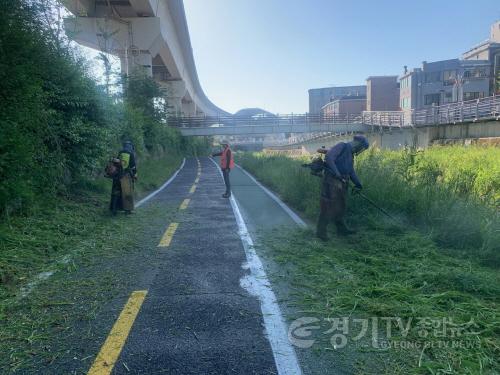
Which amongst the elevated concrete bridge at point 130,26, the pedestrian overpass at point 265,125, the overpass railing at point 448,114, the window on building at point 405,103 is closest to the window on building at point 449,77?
the window on building at point 405,103

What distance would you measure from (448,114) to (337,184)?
1101 inches

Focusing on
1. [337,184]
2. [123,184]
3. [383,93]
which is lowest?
[123,184]

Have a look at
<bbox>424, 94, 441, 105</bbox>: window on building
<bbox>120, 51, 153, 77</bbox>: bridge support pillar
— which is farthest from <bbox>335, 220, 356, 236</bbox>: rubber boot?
<bbox>424, 94, 441, 105</bbox>: window on building

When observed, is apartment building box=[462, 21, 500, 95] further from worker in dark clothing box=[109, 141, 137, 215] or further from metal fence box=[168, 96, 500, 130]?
worker in dark clothing box=[109, 141, 137, 215]

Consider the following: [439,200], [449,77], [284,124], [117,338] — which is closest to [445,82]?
[449,77]

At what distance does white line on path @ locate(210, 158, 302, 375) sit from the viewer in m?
3.01

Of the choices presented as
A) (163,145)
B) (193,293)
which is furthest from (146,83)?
(193,293)

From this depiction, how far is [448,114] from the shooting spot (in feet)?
98.7

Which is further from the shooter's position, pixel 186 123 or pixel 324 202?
pixel 186 123

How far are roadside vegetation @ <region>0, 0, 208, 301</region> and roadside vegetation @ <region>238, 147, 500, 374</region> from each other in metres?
3.69

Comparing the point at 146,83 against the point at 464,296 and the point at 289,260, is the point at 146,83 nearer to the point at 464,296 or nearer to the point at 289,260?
the point at 289,260

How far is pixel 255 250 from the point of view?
620 centimetres

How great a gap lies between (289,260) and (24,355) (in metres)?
3.51

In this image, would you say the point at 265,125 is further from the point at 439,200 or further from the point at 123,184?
the point at 439,200
